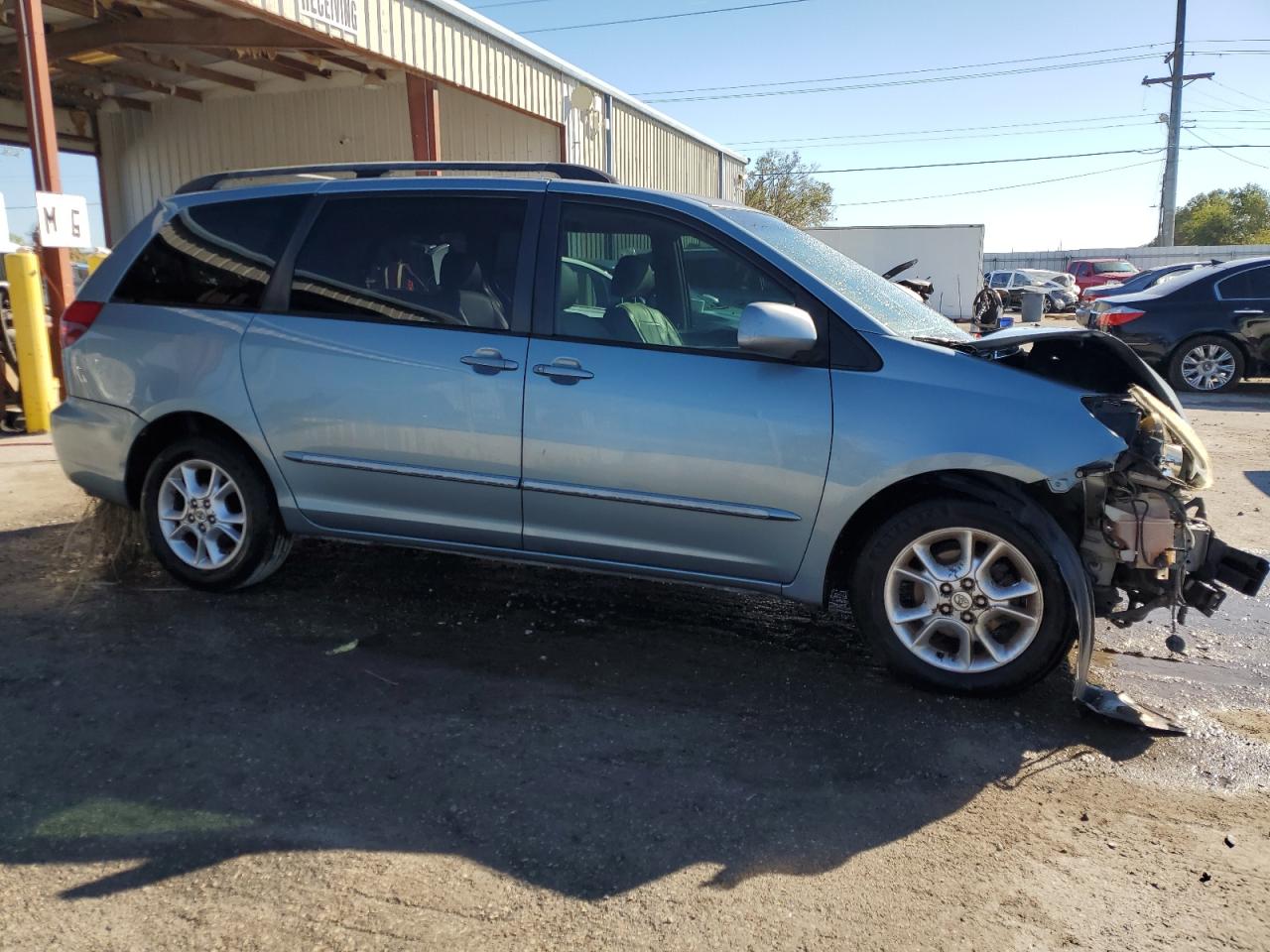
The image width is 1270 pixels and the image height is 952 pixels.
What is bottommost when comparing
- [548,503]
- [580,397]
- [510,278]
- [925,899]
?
[925,899]

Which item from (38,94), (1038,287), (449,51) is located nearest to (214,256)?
(38,94)

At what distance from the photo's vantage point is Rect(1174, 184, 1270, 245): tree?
64.8 metres

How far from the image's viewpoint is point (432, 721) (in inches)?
134

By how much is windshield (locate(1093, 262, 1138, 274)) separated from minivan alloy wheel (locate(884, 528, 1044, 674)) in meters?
35.8

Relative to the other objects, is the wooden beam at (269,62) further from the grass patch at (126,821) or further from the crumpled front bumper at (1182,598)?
the crumpled front bumper at (1182,598)

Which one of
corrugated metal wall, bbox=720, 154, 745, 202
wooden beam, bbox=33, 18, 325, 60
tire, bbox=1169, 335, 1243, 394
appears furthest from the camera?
corrugated metal wall, bbox=720, 154, 745, 202

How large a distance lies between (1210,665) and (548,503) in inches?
110

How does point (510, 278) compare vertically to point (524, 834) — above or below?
above

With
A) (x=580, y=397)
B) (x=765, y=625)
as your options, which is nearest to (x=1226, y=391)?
(x=765, y=625)

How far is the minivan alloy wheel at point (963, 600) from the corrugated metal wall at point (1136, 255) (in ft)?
134

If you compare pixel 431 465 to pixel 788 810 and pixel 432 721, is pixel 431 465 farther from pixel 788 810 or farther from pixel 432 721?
pixel 788 810

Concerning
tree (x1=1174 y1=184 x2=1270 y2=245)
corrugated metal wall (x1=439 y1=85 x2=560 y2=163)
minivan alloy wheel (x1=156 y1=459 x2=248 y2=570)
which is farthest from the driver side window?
tree (x1=1174 y1=184 x2=1270 y2=245)

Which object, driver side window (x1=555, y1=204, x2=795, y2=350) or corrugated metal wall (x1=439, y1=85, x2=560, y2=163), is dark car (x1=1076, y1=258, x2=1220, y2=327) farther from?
driver side window (x1=555, y1=204, x2=795, y2=350)

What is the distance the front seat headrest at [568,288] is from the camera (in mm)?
3980
